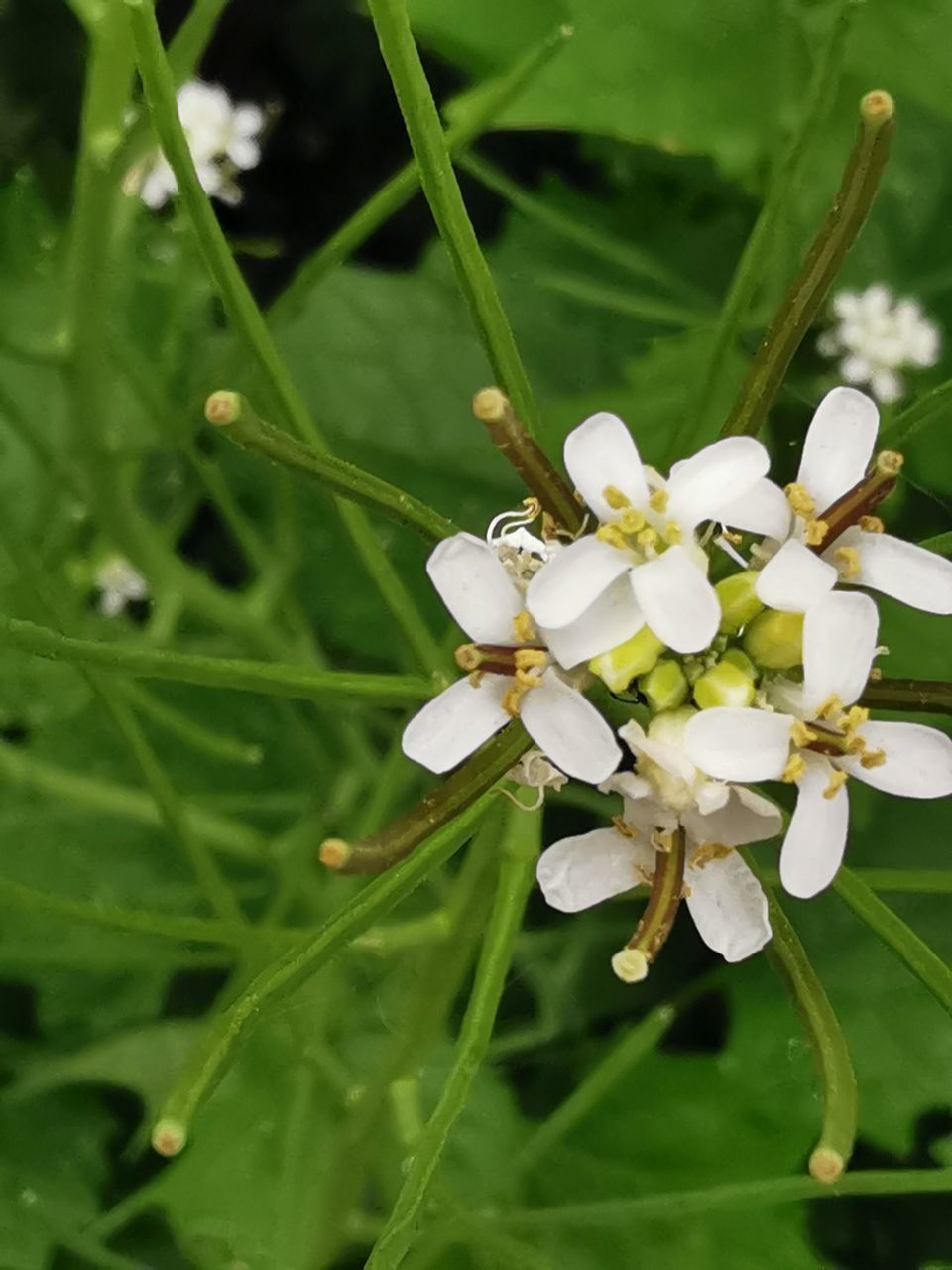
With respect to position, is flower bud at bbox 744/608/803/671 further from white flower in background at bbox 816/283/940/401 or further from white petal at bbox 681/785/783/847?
white flower in background at bbox 816/283/940/401

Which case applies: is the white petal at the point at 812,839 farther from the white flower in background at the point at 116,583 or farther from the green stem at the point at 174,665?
the white flower in background at the point at 116,583

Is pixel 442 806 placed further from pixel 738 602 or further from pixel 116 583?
pixel 116 583

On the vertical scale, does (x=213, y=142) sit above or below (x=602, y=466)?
above

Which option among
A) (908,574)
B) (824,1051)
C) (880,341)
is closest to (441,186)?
(908,574)

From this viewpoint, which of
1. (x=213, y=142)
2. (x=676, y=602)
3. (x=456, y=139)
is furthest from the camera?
(x=213, y=142)

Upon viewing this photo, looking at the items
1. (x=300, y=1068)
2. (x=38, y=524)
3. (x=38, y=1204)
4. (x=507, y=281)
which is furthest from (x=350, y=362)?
(x=38, y=1204)

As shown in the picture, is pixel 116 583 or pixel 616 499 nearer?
pixel 616 499
